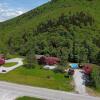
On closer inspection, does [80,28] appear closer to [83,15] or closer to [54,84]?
[83,15]

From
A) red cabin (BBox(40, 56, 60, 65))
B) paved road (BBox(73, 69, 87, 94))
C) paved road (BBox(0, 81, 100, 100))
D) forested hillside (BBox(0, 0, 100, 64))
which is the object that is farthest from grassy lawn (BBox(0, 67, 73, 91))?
forested hillside (BBox(0, 0, 100, 64))

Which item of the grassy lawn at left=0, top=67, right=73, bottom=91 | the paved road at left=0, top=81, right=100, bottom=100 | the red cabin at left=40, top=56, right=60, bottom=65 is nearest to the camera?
the paved road at left=0, top=81, right=100, bottom=100

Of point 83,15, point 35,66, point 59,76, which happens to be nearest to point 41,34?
point 83,15

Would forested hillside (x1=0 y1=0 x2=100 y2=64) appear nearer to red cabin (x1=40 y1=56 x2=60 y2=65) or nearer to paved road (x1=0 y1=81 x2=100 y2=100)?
red cabin (x1=40 y1=56 x2=60 y2=65)

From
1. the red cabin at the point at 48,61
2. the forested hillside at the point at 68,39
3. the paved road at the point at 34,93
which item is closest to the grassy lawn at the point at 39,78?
the paved road at the point at 34,93

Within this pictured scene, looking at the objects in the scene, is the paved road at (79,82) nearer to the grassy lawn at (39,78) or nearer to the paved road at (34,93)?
the grassy lawn at (39,78)

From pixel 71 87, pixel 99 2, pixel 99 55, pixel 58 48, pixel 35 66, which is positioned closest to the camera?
pixel 71 87

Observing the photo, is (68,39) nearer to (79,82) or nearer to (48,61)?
(48,61)
